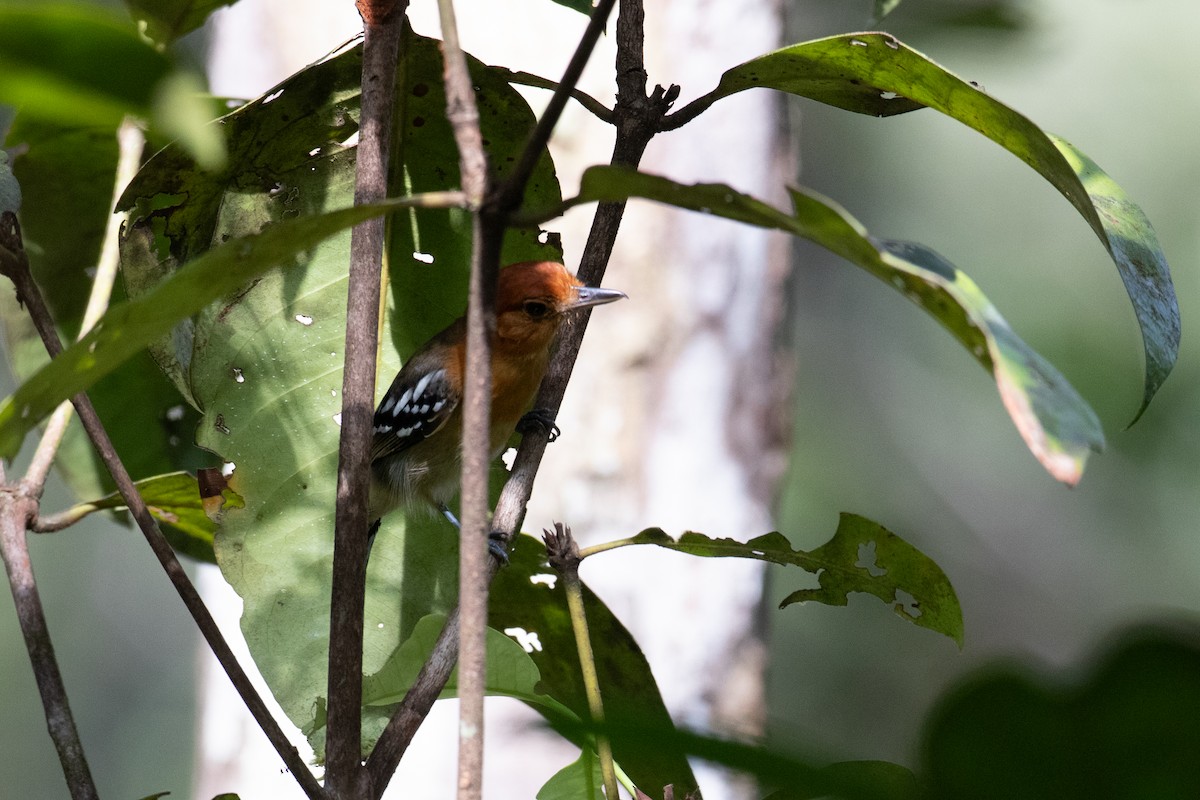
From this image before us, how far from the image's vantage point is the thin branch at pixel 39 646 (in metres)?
1.42

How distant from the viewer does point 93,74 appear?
22.5 inches

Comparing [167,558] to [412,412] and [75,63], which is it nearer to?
[75,63]

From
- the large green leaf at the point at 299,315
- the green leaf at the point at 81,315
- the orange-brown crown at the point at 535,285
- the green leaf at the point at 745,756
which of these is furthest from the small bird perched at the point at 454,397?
the green leaf at the point at 745,756

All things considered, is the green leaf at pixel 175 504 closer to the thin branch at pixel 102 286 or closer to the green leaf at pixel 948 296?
the thin branch at pixel 102 286

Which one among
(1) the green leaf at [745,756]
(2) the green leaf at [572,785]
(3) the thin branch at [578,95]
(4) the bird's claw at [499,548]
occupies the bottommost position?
(2) the green leaf at [572,785]

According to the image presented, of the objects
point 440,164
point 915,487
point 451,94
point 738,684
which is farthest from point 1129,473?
point 451,94

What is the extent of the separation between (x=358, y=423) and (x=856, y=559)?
0.85 metres

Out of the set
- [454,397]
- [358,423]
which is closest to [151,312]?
[358,423]

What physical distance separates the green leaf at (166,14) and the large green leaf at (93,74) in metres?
1.59

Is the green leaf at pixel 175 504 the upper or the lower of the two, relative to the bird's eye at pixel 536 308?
lower

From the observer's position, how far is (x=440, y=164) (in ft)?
6.64

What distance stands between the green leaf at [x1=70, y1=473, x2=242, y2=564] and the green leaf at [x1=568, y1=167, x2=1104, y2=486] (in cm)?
129

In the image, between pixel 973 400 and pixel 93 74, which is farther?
pixel 973 400

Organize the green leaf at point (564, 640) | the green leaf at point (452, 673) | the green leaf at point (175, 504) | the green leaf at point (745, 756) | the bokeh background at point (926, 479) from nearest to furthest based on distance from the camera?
the green leaf at point (745, 756) < the green leaf at point (452, 673) < the green leaf at point (564, 640) < the green leaf at point (175, 504) < the bokeh background at point (926, 479)
